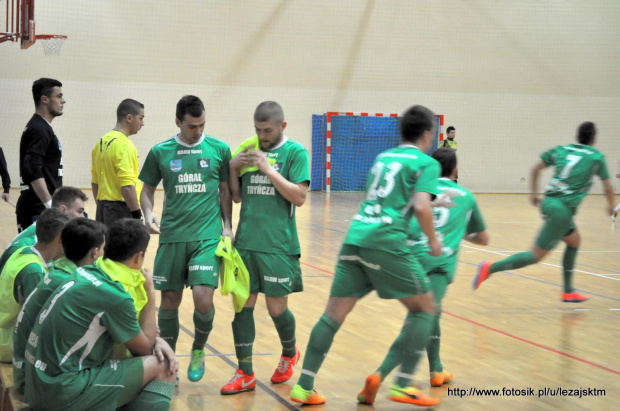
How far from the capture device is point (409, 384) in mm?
3725

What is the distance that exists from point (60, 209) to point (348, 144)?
16381 mm

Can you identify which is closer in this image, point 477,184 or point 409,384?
point 409,384

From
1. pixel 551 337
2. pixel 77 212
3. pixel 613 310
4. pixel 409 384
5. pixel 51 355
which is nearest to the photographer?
pixel 51 355

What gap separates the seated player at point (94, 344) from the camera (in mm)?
3137

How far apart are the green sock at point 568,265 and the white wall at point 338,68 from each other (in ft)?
45.3

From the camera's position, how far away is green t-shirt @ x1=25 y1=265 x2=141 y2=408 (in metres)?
3.13

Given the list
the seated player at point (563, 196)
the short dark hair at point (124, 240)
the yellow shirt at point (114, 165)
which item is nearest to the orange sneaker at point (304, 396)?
the short dark hair at point (124, 240)

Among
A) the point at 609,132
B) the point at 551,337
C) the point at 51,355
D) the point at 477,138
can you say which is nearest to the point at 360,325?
the point at 551,337

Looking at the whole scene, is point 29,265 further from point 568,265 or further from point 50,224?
point 568,265

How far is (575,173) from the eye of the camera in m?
6.62

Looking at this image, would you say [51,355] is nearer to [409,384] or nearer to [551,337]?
[409,384]

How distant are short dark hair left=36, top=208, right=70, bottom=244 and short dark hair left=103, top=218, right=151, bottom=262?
2.64 feet

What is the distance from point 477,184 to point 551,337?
16458 mm

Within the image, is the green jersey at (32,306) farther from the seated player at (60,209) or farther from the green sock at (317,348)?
the green sock at (317,348)
